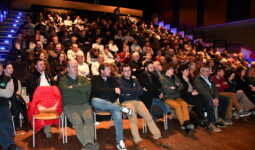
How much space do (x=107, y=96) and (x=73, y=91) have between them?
55 centimetres

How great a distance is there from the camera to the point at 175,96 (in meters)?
4.45

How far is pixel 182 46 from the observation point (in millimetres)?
10414

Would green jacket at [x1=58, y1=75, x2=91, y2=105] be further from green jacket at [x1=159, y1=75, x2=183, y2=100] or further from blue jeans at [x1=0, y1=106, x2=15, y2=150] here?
green jacket at [x1=159, y1=75, x2=183, y2=100]

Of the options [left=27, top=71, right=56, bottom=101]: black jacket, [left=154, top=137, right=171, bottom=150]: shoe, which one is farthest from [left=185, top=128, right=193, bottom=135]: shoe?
[left=27, top=71, right=56, bottom=101]: black jacket

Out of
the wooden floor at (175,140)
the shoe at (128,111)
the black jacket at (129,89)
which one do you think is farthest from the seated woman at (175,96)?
the shoe at (128,111)

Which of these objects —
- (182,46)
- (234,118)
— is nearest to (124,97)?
(234,118)

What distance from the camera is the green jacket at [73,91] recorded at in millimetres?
3467

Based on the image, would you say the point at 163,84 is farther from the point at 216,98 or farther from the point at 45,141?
the point at 45,141

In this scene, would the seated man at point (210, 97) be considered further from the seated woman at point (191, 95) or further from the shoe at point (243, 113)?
the shoe at point (243, 113)

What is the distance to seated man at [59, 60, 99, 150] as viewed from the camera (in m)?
3.22

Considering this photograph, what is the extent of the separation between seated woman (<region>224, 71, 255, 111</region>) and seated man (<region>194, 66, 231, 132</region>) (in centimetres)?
68

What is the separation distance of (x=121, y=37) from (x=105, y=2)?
7.60 m

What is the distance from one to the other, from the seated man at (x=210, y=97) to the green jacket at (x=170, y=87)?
424 millimetres

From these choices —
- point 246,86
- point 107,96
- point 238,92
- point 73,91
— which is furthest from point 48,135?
point 246,86
